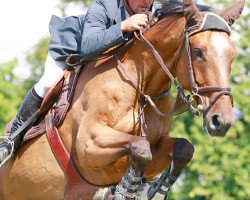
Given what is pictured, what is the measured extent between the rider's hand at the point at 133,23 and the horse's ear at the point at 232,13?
837mm

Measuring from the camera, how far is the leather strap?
1041cm

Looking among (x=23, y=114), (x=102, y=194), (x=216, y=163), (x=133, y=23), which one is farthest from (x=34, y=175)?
(x=216, y=163)

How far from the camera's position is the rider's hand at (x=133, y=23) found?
389 inches

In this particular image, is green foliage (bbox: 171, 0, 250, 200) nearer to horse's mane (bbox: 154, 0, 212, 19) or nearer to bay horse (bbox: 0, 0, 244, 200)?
bay horse (bbox: 0, 0, 244, 200)

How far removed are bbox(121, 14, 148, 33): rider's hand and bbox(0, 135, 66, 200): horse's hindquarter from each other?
1697 mm

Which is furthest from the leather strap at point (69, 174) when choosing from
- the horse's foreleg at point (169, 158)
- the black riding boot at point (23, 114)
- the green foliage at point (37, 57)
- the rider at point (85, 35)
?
the green foliage at point (37, 57)

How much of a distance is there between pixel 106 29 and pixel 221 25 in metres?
1.29

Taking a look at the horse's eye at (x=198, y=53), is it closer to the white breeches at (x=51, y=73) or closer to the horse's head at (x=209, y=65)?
the horse's head at (x=209, y=65)

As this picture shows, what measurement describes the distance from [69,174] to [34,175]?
0.58 m

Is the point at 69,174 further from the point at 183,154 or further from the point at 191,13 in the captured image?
the point at 191,13

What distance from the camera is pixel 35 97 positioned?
35.5 ft

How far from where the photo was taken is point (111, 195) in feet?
32.8

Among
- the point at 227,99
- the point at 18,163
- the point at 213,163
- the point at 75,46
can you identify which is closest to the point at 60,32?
the point at 75,46

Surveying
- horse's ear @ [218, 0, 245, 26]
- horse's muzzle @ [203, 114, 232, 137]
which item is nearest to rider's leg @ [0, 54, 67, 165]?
horse's ear @ [218, 0, 245, 26]
